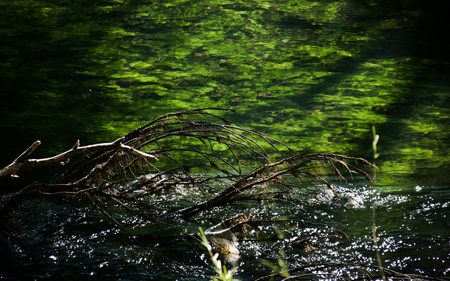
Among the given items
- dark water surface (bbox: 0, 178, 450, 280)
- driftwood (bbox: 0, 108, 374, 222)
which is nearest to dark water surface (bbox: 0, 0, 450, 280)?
dark water surface (bbox: 0, 178, 450, 280)

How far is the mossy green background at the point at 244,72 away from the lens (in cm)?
517

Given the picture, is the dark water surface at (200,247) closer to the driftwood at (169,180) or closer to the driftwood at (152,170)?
the driftwood at (169,180)

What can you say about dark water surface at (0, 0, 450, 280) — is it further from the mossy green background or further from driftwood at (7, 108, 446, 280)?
driftwood at (7, 108, 446, 280)

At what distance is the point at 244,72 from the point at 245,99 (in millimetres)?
1010

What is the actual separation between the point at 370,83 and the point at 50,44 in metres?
4.89

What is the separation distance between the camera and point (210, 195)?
4109 millimetres

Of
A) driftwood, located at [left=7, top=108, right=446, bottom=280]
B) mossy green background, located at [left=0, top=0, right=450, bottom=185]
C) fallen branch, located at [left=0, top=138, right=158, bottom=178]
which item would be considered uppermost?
fallen branch, located at [left=0, top=138, right=158, bottom=178]

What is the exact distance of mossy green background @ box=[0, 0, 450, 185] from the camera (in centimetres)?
517

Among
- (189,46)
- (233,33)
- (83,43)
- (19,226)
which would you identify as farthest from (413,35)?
(19,226)

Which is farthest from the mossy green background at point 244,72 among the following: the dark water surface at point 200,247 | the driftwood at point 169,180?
the driftwood at point 169,180

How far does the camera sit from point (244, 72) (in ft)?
23.3

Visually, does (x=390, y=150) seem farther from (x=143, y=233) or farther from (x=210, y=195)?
(x=143, y=233)

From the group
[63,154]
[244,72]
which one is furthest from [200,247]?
[244,72]

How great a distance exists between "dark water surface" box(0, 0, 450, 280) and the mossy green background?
28mm
